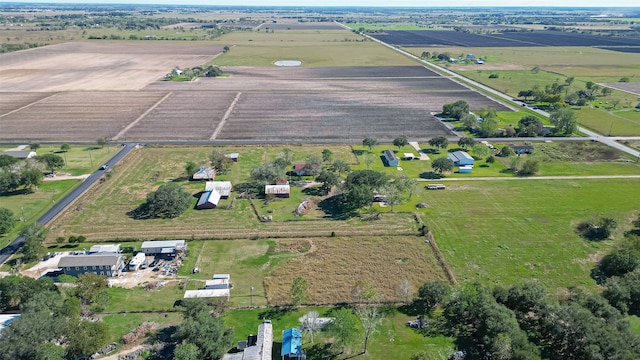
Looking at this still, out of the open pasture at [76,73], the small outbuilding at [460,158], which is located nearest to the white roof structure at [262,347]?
the small outbuilding at [460,158]

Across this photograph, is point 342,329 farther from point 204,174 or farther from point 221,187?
point 204,174

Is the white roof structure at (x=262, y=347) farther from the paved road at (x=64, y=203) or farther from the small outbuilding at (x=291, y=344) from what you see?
the paved road at (x=64, y=203)

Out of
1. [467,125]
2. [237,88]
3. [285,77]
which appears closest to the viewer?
[467,125]

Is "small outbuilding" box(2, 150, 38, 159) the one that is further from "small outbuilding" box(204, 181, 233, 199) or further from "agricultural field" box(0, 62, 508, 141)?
"small outbuilding" box(204, 181, 233, 199)

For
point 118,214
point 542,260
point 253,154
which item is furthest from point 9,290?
point 542,260

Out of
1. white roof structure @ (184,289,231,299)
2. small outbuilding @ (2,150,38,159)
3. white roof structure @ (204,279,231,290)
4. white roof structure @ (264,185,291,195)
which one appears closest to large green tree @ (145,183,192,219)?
white roof structure @ (264,185,291,195)

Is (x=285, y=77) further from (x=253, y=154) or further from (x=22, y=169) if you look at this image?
(x=22, y=169)

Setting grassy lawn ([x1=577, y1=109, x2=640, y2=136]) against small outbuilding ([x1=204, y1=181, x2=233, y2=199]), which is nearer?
small outbuilding ([x1=204, y1=181, x2=233, y2=199])
